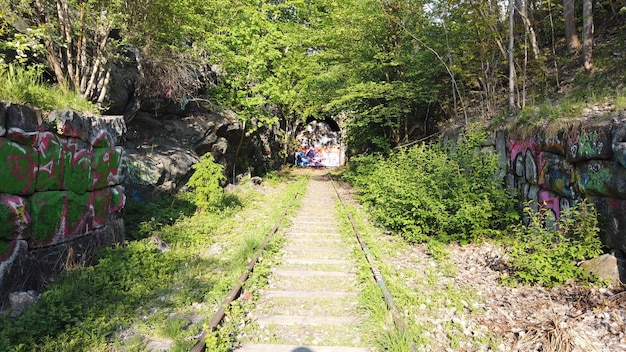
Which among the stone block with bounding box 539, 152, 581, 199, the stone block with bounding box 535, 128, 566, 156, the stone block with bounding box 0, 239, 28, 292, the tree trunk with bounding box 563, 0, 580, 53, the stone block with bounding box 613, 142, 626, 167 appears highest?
the tree trunk with bounding box 563, 0, 580, 53

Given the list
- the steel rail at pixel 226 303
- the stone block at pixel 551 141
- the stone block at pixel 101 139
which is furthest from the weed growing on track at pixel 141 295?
the stone block at pixel 551 141

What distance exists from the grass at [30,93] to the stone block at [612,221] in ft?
25.9

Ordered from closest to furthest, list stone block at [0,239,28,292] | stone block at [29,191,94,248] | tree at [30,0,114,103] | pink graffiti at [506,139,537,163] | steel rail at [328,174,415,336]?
steel rail at [328,174,415,336]
stone block at [0,239,28,292]
stone block at [29,191,94,248]
tree at [30,0,114,103]
pink graffiti at [506,139,537,163]

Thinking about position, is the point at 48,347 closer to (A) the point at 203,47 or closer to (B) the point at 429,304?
(B) the point at 429,304

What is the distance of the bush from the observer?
7.70 m

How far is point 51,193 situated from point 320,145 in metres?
35.8

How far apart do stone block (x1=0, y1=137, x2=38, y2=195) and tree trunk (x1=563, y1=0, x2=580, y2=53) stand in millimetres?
13574

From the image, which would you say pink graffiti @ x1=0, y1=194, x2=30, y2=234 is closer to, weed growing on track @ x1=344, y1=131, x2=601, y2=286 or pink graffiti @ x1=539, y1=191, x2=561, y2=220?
weed growing on track @ x1=344, y1=131, x2=601, y2=286

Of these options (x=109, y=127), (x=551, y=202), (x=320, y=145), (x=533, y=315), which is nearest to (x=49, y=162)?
(x=109, y=127)

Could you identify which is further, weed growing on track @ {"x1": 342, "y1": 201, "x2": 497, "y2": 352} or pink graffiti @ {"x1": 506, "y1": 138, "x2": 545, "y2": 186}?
Result: pink graffiti @ {"x1": 506, "y1": 138, "x2": 545, "y2": 186}

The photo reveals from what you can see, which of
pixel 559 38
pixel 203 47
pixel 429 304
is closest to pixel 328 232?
pixel 429 304

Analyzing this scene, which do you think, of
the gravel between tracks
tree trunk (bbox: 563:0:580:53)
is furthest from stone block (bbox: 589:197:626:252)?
tree trunk (bbox: 563:0:580:53)

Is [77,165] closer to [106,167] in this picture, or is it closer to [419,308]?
[106,167]

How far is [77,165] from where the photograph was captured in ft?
20.2
